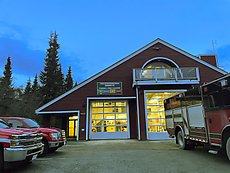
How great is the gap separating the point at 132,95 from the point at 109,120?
3.10 m

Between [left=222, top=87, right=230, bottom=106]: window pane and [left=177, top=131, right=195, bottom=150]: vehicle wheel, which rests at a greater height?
[left=222, top=87, right=230, bottom=106]: window pane

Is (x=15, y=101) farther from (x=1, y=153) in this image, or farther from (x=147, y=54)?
(x=1, y=153)

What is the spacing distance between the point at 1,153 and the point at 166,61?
16.4 m

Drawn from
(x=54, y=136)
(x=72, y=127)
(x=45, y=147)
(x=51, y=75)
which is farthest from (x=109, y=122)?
(x=51, y=75)

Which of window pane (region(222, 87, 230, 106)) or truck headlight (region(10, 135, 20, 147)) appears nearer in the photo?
truck headlight (region(10, 135, 20, 147))

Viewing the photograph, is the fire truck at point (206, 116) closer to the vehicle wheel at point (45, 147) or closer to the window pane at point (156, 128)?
the window pane at point (156, 128)

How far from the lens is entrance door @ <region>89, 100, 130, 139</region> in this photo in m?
16.8

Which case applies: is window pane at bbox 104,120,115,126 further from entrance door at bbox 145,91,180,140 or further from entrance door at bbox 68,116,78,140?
entrance door at bbox 68,116,78,140

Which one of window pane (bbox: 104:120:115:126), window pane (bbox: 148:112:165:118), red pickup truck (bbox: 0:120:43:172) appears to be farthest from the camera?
window pane (bbox: 104:120:115:126)

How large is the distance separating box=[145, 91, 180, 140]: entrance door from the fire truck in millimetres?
5440

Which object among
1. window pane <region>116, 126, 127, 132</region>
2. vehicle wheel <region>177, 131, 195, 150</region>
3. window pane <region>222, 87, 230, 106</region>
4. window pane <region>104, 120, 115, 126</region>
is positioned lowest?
vehicle wheel <region>177, 131, 195, 150</region>

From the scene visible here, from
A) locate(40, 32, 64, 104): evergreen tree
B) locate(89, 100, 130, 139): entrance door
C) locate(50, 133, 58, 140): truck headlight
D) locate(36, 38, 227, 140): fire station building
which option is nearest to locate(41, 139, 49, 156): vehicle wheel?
locate(50, 133, 58, 140): truck headlight

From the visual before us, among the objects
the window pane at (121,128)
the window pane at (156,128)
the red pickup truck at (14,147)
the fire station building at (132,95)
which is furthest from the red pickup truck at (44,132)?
the window pane at (156,128)

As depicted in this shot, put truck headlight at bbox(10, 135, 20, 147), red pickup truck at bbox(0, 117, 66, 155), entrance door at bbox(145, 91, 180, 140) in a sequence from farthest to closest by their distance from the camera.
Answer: entrance door at bbox(145, 91, 180, 140)
red pickup truck at bbox(0, 117, 66, 155)
truck headlight at bbox(10, 135, 20, 147)
